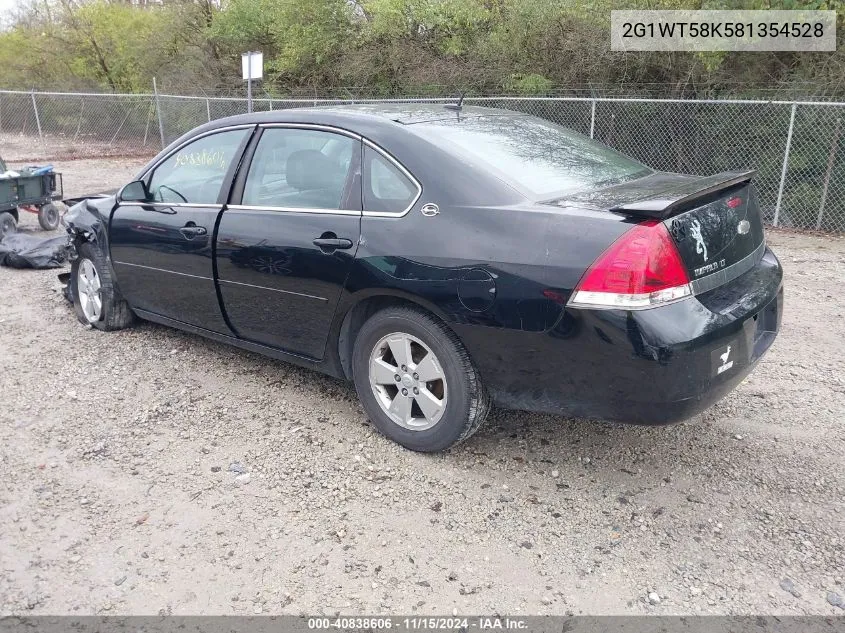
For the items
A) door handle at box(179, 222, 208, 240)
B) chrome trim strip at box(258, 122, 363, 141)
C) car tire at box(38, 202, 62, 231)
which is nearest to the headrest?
chrome trim strip at box(258, 122, 363, 141)

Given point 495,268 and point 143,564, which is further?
point 495,268

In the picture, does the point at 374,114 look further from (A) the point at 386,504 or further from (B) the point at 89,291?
(B) the point at 89,291

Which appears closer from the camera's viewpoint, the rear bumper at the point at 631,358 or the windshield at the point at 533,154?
the rear bumper at the point at 631,358

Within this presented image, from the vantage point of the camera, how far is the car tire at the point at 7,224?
8498mm

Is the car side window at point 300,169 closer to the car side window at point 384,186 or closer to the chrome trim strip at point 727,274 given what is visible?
the car side window at point 384,186

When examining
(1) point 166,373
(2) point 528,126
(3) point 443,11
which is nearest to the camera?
(2) point 528,126

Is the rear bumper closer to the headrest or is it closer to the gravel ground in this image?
the gravel ground

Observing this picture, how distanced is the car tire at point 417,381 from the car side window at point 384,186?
499 mm

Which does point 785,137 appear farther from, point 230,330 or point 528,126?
point 230,330

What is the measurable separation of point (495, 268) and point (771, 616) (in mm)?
1629

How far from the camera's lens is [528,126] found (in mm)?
4203

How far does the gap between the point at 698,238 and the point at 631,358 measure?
0.61 metres

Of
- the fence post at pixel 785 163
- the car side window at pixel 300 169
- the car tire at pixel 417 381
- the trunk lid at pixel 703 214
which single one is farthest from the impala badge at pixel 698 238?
the fence post at pixel 785 163

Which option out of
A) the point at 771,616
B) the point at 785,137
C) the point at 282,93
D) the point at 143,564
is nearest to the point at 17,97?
the point at 282,93
